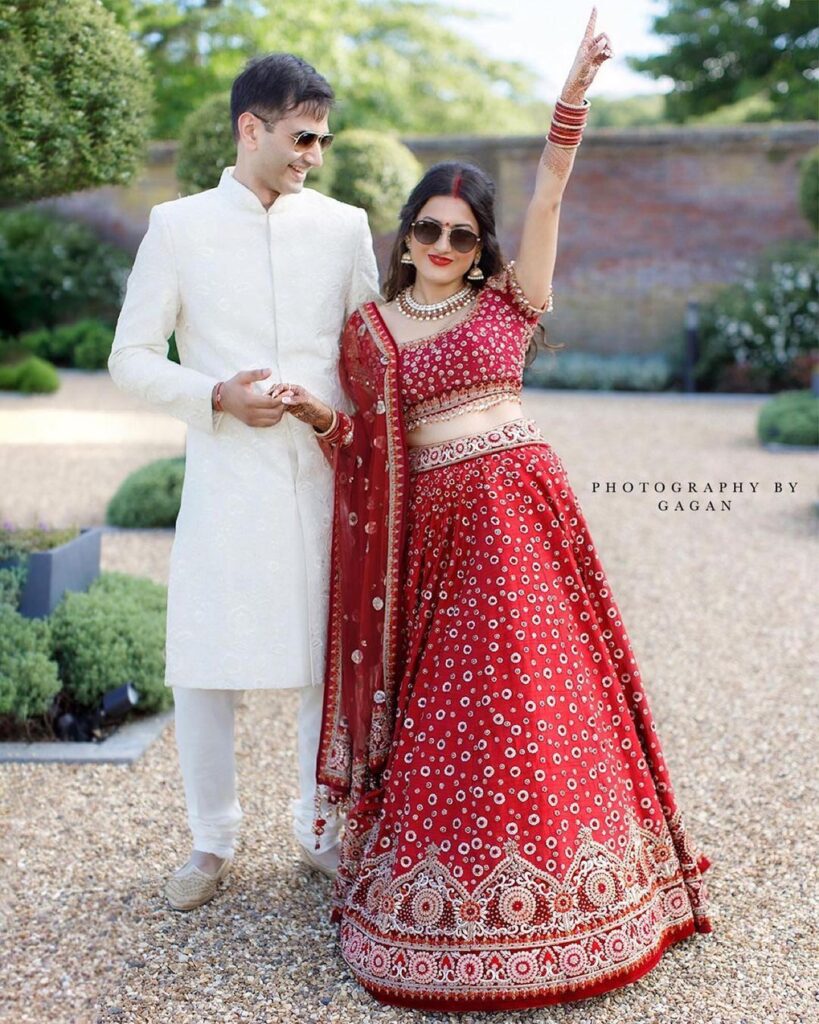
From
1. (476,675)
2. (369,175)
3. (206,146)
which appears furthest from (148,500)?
(476,675)

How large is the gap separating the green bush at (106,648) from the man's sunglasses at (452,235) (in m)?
2.11

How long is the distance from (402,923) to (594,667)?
69 cm

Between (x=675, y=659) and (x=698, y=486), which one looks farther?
(x=698, y=486)

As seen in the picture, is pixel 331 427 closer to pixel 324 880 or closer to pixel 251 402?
pixel 251 402

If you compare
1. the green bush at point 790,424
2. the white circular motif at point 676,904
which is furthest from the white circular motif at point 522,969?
the green bush at point 790,424

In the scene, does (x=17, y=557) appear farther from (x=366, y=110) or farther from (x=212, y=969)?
(x=366, y=110)

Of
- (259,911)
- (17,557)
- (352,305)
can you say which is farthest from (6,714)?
(352,305)

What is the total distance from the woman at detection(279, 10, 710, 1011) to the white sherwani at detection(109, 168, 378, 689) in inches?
3.7

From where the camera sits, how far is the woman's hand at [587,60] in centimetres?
264

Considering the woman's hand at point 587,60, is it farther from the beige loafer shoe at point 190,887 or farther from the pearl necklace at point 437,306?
the beige loafer shoe at point 190,887

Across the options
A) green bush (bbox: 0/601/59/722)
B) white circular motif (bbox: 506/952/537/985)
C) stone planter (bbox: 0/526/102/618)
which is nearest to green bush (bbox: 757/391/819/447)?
stone planter (bbox: 0/526/102/618)

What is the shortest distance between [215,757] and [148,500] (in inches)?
→ 181

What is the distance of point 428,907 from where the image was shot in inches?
102

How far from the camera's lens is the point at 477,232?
2.83 meters
